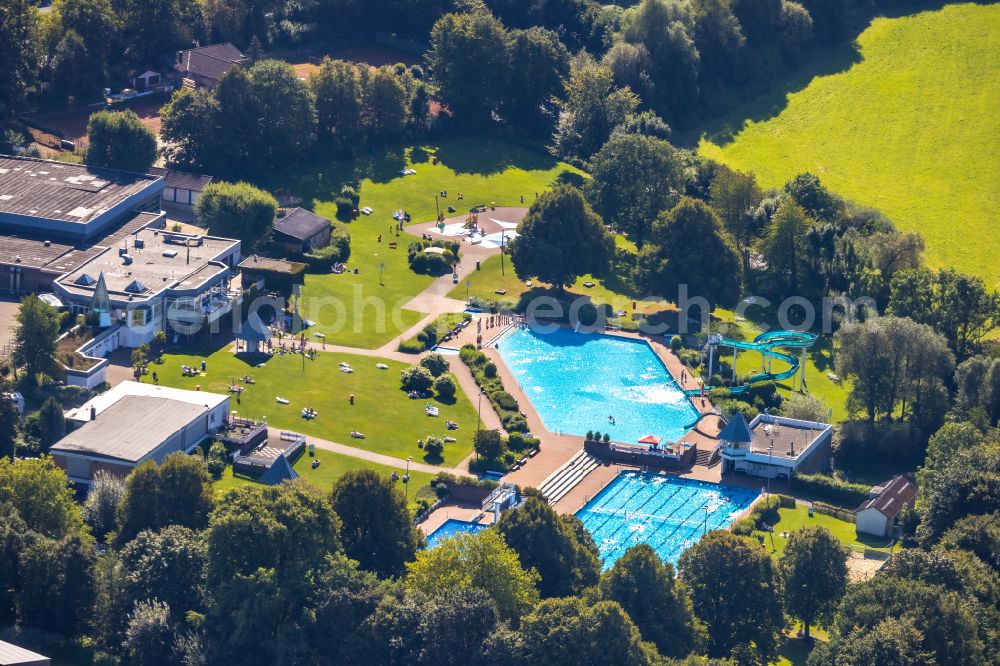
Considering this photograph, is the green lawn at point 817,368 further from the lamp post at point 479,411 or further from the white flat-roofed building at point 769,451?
the lamp post at point 479,411

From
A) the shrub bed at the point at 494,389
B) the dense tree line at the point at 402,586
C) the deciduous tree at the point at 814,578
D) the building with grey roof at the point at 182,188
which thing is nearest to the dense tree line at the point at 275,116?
the building with grey roof at the point at 182,188

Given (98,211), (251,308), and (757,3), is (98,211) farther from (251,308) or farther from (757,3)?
(757,3)

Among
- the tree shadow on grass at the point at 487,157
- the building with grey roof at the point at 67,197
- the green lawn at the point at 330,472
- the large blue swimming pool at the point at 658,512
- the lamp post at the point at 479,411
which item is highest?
the building with grey roof at the point at 67,197

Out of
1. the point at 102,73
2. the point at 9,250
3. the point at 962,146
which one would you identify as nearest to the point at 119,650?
the point at 9,250

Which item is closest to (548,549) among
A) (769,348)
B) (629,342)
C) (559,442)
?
(559,442)

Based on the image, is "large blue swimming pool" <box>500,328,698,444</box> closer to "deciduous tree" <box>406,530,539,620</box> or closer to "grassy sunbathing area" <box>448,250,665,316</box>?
"grassy sunbathing area" <box>448,250,665,316</box>

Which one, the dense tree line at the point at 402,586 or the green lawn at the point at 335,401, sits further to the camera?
the green lawn at the point at 335,401

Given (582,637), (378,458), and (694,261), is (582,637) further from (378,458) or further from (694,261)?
(694,261)

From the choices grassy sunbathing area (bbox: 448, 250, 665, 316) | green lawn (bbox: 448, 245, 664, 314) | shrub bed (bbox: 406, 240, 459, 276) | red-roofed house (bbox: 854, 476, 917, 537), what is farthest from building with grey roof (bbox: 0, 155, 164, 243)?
red-roofed house (bbox: 854, 476, 917, 537)
